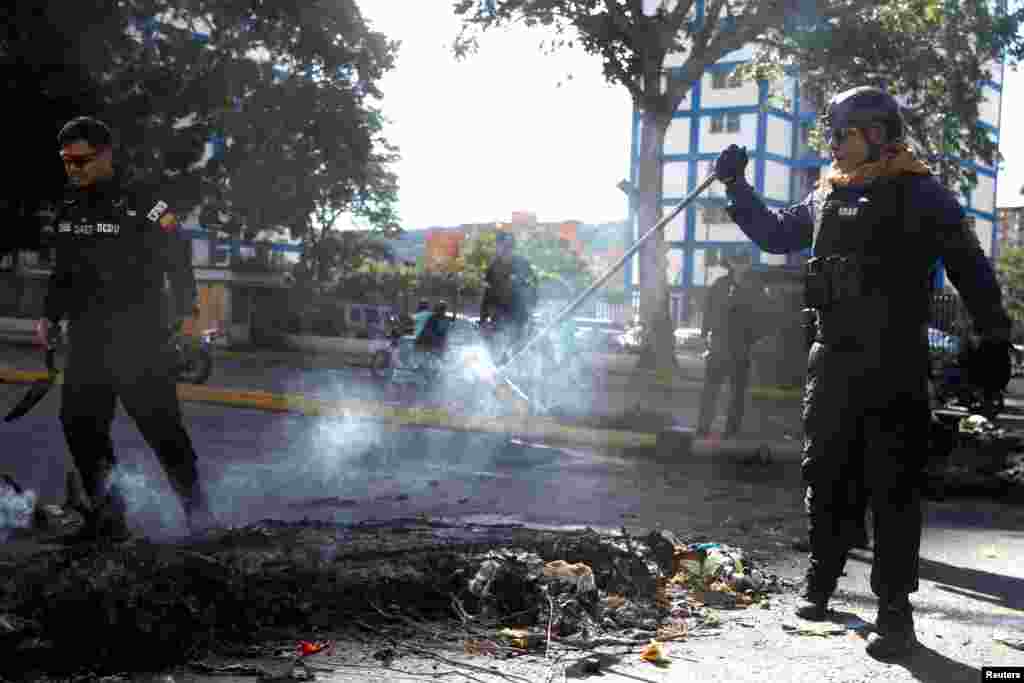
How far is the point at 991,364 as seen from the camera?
3430 mm

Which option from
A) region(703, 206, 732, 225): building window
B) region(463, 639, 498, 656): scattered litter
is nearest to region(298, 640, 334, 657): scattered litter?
region(463, 639, 498, 656): scattered litter

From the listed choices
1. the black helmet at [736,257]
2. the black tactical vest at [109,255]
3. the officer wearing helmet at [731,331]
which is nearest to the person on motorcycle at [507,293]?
the officer wearing helmet at [731,331]

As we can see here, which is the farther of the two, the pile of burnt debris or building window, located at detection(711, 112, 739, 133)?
building window, located at detection(711, 112, 739, 133)

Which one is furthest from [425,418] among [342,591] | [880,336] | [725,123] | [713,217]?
[725,123]

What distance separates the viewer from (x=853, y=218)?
3504 mm

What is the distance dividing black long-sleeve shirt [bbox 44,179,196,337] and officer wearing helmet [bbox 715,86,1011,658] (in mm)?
2736

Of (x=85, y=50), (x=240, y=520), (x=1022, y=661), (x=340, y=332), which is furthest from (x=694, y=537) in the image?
(x=340, y=332)

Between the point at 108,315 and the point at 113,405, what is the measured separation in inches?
16.6

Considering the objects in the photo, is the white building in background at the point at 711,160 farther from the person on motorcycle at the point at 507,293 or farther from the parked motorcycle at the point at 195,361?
the person on motorcycle at the point at 507,293

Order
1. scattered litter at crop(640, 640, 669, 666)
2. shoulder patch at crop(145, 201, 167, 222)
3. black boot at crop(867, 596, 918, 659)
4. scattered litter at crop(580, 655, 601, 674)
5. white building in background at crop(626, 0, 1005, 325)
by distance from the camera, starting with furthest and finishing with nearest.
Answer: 1. white building in background at crop(626, 0, 1005, 325)
2. shoulder patch at crop(145, 201, 167, 222)
3. black boot at crop(867, 596, 918, 659)
4. scattered litter at crop(640, 640, 669, 666)
5. scattered litter at crop(580, 655, 601, 674)

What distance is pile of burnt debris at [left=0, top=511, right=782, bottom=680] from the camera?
9.50 ft

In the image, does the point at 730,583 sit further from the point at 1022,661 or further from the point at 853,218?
the point at 853,218

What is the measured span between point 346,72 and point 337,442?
54.2 feet

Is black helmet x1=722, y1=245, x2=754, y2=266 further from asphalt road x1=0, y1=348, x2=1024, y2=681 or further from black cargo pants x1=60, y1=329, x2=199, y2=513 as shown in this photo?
black cargo pants x1=60, y1=329, x2=199, y2=513
